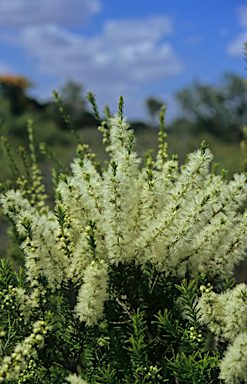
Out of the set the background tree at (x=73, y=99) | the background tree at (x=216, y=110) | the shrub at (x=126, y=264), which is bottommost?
the shrub at (x=126, y=264)

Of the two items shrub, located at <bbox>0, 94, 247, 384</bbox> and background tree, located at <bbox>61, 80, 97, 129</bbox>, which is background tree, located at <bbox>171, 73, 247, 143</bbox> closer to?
background tree, located at <bbox>61, 80, 97, 129</bbox>

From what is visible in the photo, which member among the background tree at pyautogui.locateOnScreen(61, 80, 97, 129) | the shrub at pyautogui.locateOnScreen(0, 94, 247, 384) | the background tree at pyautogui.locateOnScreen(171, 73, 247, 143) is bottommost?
the shrub at pyautogui.locateOnScreen(0, 94, 247, 384)

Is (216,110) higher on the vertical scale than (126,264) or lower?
higher

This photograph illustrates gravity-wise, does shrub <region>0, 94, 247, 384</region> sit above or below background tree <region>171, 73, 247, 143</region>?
below

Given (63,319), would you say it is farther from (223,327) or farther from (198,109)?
(198,109)

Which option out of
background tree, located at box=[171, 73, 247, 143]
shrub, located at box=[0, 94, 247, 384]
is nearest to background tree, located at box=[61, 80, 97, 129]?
background tree, located at box=[171, 73, 247, 143]

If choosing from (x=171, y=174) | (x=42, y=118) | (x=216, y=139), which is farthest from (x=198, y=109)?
(x=171, y=174)

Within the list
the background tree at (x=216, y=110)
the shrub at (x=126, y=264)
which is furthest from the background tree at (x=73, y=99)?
the shrub at (x=126, y=264)

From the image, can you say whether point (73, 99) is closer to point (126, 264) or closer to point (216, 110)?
point (216, 110)

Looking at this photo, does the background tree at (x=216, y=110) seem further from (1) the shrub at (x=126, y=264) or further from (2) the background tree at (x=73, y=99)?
(1) the shrub at (x=126, y=264)

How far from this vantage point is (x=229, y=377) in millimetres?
1023

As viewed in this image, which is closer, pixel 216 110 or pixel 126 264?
pixel 126 264

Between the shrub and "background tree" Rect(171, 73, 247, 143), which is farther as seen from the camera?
"background tree" Rect(171, 73, 247, 143)

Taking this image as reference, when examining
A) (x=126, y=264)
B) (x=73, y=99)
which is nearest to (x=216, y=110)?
(x=73, y=99)
